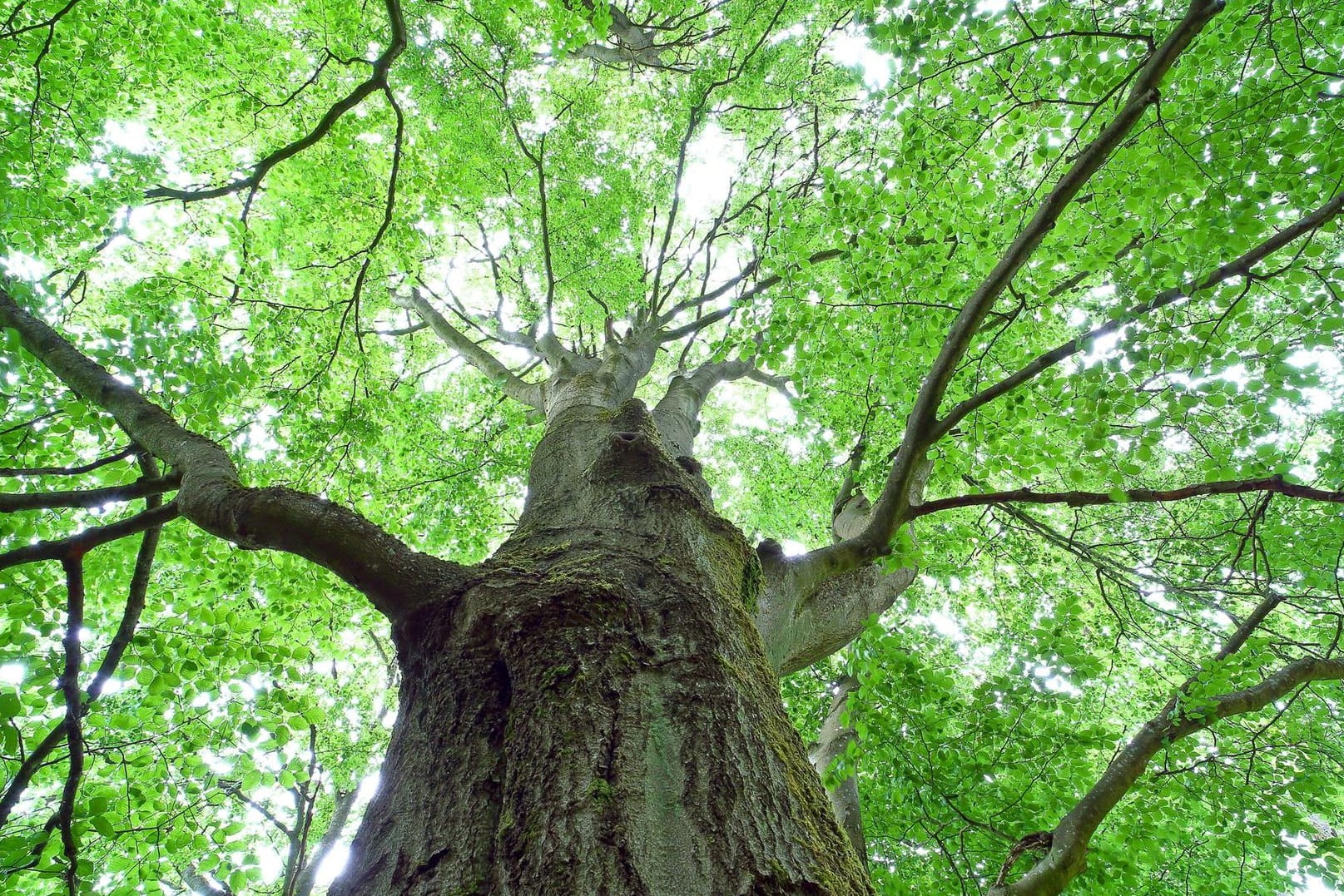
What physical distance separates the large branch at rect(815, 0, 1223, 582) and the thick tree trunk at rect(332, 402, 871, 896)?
3.54 ft

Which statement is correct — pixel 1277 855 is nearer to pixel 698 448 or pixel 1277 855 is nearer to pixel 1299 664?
pixel 1299 664

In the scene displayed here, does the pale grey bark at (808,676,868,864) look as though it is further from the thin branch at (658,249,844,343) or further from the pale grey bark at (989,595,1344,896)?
the thin branch at (658,249,844,343)

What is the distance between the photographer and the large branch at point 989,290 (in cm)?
228

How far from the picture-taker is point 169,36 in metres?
6.20

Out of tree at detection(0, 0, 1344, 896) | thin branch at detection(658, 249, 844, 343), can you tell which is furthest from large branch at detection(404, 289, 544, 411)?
thin branch at detection(658, 249, 844, 343)

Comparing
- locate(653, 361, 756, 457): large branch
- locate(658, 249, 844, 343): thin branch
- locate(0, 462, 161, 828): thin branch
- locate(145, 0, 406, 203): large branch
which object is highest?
locate(658, 249, 844, 343): thin branch

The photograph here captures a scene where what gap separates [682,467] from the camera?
3.71m

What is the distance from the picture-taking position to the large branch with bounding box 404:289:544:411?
22.7 feet

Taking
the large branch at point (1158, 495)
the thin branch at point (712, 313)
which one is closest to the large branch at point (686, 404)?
the thin branch at point (712, 313)

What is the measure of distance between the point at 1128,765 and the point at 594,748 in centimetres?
342

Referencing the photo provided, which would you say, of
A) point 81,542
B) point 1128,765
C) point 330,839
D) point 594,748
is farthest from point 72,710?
point 330,839

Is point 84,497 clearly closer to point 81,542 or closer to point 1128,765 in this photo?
point 81,542

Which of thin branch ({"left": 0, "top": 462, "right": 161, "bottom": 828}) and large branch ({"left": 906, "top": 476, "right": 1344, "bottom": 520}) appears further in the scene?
large branch ({"left": 906, "top": 476, "right": 1344, "bottom": 520})

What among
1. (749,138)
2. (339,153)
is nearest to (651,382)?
(749,138)
